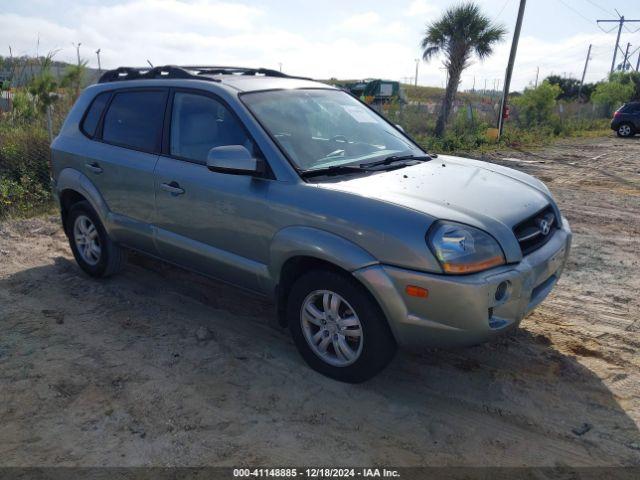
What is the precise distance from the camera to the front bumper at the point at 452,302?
2.84 metres

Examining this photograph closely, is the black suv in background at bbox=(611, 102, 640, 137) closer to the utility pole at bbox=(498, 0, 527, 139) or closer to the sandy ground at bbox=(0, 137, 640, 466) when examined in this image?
the utility pole at bbox=(498, 0, 527, 139)

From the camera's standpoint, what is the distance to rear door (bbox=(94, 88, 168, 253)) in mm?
4285

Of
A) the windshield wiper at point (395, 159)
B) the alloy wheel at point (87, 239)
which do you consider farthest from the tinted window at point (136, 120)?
the windshield wiper at point (395, 159)

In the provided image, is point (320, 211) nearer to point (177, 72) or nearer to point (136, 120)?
point (177, 72)

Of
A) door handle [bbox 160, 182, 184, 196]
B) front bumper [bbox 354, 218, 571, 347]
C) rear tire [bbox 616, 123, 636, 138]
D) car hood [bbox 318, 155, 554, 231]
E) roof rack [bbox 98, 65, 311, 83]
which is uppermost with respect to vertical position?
rear tire [bbox 616, 123, 636, 138]

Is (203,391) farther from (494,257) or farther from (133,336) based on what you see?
(494,257)

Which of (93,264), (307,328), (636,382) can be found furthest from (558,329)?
(93,264)

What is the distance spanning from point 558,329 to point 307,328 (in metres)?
2.03

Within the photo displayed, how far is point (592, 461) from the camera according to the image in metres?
2.74

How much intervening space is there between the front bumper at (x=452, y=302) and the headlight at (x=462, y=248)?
49mm

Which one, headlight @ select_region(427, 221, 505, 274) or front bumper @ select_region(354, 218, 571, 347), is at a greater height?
headlight @ select_region(427, 221, 505, 274)

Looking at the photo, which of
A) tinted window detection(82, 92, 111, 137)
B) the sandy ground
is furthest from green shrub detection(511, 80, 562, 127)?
tinted window detection(82, 92, 111, 137)

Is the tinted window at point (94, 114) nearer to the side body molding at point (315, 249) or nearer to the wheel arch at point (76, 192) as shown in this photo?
the wheel arch at point (76, 192)

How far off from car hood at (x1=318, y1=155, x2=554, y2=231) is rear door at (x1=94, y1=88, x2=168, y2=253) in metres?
1.70
